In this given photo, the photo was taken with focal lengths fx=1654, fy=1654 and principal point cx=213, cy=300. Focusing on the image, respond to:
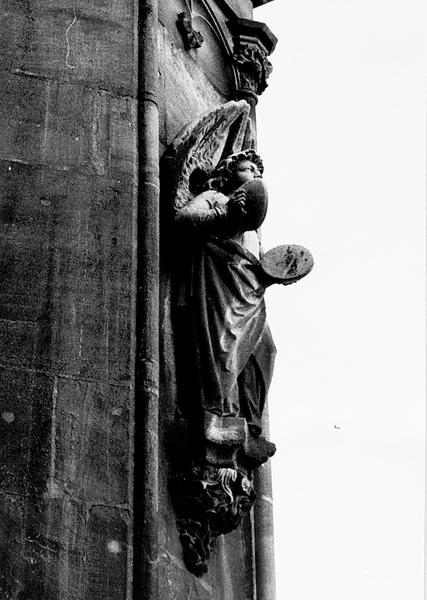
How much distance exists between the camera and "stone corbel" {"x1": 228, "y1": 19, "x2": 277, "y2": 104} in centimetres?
1345

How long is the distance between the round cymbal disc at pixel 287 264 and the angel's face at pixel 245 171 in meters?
0.64

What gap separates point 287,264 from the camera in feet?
37.9

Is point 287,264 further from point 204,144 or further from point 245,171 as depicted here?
point 204,144

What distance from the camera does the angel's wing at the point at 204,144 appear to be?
1160 cm

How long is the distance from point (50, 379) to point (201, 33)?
4058 mm

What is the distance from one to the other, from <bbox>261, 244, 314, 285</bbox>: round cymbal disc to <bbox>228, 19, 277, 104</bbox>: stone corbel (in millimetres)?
2254

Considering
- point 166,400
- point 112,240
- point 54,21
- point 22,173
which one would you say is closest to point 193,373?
point 166,400

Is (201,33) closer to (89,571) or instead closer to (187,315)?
(187,315)

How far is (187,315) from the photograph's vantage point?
11242 mm

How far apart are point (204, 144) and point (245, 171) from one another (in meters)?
0.37

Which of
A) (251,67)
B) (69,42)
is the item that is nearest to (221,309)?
(69,42)

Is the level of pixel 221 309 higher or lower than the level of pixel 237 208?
lower

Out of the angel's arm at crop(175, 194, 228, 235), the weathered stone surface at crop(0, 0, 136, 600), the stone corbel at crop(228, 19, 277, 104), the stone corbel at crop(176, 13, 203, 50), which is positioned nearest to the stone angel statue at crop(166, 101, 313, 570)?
the angel's arm at crop(175, 194, 228, 235)

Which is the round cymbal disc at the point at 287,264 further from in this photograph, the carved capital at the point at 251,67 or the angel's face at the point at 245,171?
the carved capital at the point at 251,67
